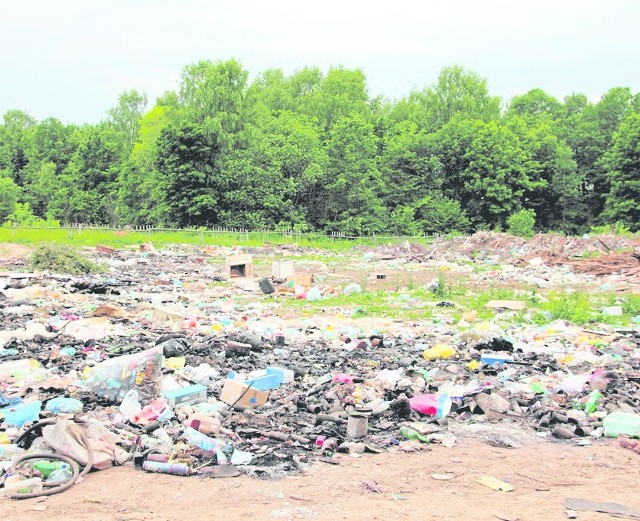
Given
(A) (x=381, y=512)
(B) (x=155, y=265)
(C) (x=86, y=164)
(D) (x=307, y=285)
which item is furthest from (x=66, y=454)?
(C) (x=86, y=164)

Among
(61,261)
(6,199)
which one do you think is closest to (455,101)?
(6,199)

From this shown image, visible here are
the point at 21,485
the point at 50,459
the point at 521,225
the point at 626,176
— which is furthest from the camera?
the point at 626,176

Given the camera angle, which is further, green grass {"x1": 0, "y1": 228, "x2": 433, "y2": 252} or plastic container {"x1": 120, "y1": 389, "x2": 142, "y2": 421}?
green grass {"x1": 0, "y1": 228, "x2": 433, "y2": 252}

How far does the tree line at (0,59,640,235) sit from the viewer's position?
114 feet

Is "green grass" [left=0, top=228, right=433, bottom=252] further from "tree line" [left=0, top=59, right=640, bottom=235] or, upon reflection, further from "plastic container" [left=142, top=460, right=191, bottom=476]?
"plastic container" [left=142, top=460, right=191, bottom=476]

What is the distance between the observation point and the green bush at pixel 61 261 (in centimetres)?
1384

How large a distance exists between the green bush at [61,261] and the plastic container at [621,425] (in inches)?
473

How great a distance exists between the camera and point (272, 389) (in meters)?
5.66

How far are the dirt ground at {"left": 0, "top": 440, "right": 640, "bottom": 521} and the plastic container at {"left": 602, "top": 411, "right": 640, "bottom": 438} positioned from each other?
31 cm

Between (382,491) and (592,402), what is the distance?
247 centimetres

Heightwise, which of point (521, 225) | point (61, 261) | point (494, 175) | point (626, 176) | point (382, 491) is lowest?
point (382, 491)

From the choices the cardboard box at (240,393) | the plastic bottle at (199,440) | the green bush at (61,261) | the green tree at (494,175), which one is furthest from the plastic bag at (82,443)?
the green tree at (494,175)

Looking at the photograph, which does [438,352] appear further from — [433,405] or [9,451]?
[9,451]

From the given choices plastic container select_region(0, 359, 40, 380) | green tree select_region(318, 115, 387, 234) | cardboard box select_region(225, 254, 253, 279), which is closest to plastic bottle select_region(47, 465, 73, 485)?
plastic container select_region(0, 359, 40, 380)
